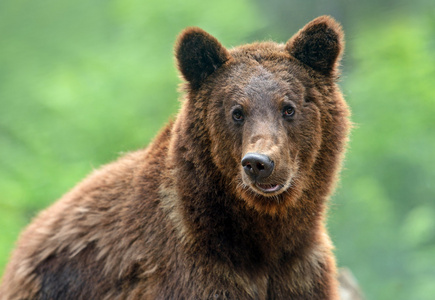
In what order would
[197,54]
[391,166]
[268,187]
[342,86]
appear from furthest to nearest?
1. [391,166]
2. [342,86]
3. [197,54]
4. [268,187]

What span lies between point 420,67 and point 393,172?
2403mm

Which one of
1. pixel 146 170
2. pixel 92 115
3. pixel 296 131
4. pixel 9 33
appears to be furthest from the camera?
pixel 9 33

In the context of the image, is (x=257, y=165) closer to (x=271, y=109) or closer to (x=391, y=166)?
(x=271, y=109)

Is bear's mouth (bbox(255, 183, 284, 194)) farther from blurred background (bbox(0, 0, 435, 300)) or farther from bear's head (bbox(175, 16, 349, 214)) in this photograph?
blurred background (bbox(0, 0, 435, 300))

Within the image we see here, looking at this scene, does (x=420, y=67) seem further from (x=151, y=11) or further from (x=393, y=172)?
(x=151, y=11)

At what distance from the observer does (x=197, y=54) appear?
488 cm

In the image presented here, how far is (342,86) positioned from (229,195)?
696cm

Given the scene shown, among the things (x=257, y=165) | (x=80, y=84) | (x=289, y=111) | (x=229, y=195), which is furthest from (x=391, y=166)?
(x=257, y=165)

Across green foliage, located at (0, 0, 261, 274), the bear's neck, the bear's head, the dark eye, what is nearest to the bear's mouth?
the bear's head

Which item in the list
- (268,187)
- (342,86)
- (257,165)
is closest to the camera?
(257,165)

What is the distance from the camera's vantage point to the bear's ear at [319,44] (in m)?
4.87

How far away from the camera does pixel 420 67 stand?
42.9 ft

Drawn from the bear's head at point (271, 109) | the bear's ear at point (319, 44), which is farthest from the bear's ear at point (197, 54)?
the bear's ear at point (319, 44)

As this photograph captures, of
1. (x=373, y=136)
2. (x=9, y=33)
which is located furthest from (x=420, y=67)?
(x=9, y=33)
